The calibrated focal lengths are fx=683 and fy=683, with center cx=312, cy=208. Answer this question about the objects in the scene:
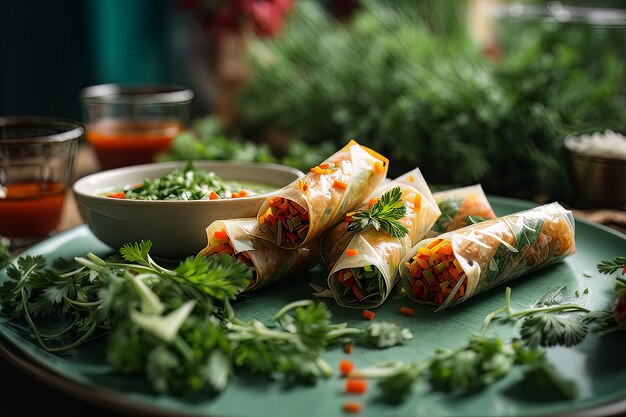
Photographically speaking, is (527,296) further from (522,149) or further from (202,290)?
(522,149)

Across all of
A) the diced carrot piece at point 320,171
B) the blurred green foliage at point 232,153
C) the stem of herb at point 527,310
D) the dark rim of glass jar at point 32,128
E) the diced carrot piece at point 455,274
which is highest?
the diced carrot piece at point 320,171

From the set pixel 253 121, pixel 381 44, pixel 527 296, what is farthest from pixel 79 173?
pixel 527 296

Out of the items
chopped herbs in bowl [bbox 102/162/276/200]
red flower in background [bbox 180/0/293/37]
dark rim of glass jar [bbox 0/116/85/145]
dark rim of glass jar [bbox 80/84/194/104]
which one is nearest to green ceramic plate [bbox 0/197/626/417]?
chopped herbs in bowl [bbox 102/162/276/200]

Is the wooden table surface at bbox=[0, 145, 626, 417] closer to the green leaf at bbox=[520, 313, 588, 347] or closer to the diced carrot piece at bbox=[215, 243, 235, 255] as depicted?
the diced carrot piece at bbox=[215, 243, 235, 255]

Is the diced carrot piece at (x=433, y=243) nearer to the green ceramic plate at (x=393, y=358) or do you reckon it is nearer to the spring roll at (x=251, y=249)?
the green ceramic plate at (x=393, y=358)

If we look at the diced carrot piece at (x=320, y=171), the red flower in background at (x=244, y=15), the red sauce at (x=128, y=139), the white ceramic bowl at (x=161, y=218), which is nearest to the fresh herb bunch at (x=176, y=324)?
the white ceramic bowl at (x=161, y=218)

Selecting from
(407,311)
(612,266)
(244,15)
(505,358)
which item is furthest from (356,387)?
(244,15)
